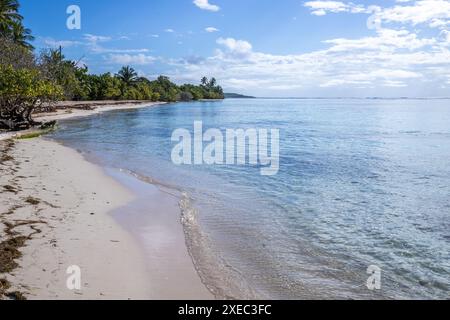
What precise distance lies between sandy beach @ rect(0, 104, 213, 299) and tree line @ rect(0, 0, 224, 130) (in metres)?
16.6

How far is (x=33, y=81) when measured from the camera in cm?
3097

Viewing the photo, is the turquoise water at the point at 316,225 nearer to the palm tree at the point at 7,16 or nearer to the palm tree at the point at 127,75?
the palm tree at the point at 7,16

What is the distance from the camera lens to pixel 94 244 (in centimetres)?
798

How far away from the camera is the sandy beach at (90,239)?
6.22 m

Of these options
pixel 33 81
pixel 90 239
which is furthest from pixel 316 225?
pixel 33 81

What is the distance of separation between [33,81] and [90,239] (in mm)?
26871

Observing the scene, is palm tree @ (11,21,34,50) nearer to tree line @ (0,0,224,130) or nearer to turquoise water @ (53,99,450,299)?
tree line @ (0,0,224,130)

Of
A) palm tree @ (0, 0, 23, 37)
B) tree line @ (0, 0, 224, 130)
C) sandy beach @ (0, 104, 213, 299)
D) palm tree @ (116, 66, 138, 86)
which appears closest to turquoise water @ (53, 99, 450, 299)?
sandy beach @ (0, 104, 213, 299)

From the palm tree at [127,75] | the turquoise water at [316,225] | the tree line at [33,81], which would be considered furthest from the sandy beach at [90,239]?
the palm tree at [127,75]

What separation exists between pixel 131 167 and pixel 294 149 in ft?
40.8

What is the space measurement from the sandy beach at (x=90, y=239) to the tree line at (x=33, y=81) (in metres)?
16.6

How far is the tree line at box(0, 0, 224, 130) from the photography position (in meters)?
28.7

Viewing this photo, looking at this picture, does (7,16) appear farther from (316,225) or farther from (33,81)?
(316,225)
